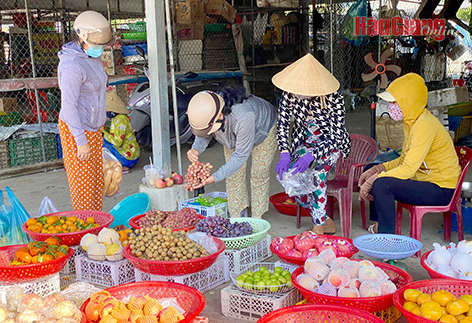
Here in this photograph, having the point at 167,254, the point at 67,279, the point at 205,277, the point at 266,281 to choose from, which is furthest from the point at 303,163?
the point at 67,279

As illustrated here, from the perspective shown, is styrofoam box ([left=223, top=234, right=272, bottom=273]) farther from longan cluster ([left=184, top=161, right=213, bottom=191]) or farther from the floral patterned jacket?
the floral patterned jacket

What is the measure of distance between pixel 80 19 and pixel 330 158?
220cm

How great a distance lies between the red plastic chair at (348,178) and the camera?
4387 millimetres

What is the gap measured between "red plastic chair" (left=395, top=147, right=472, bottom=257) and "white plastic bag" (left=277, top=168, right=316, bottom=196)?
2.34 ft

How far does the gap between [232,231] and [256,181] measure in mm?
1038

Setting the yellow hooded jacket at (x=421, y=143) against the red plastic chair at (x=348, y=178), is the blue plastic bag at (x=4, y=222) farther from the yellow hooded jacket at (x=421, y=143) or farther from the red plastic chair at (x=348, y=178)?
the yellow hooded jacket at (x=421, y=143)

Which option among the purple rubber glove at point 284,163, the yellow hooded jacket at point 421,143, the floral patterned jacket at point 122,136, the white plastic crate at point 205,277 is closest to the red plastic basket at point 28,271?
the white plastic crate at point 205,277

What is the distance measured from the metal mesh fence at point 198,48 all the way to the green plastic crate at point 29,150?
0.04ft

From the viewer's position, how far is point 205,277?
343 cm

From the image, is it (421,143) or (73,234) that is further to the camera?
(421,143)

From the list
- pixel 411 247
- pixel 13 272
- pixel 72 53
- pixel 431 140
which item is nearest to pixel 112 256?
pixel 13 272

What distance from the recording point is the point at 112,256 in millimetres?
3504

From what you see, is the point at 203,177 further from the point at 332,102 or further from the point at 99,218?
the point at 332,102

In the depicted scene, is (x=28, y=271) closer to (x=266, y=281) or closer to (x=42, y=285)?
(x=42, y=285)
